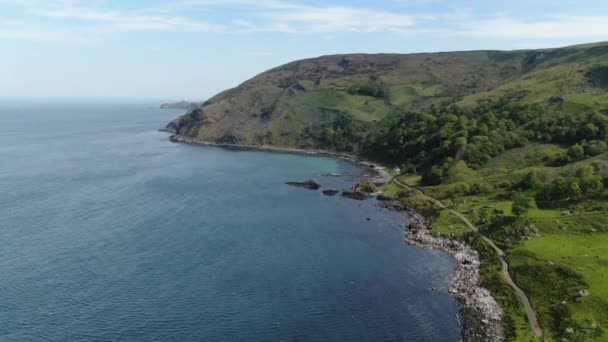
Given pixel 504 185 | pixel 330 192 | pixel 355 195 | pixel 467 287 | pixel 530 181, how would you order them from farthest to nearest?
1. pixel 330 192
2. pixel 355 195
3. pixel 504 185
4. pixel 530 181
5. pixel 467 287

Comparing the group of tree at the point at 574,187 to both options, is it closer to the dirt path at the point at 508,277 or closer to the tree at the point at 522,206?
the tree at the point at 522,206

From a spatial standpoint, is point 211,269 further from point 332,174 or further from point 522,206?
point 332,174

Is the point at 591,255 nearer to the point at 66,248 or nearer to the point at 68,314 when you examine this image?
the point at 68,314

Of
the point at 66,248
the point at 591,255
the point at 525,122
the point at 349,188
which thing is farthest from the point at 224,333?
the point at 525,122

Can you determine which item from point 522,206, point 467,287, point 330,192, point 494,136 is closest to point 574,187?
point 522,206

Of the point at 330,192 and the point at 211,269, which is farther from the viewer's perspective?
the point at 330,192

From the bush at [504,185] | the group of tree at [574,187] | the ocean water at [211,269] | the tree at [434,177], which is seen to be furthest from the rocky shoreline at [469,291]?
the tree at [434,177]

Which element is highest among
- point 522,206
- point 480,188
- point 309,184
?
point 522,206

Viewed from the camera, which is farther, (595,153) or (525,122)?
(525,122)
